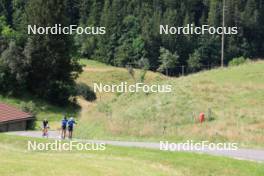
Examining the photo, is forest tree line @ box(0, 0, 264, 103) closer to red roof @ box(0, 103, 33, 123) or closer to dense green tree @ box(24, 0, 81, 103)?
dense green tree @ box(24, 0, 81, 103)

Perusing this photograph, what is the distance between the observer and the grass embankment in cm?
2645

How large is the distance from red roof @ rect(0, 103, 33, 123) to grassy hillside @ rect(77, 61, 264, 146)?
736 centimetres

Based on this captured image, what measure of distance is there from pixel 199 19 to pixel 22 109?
87575mm

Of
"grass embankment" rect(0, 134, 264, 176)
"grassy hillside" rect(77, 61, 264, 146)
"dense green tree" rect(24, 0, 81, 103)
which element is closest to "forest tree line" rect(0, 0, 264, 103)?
"dense green tree" rect(24, 0, 81, 103)

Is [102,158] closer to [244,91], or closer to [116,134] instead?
[116,134]

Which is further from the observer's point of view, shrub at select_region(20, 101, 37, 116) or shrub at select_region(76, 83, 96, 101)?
shrub at select_region(76, 83, 96, 101)

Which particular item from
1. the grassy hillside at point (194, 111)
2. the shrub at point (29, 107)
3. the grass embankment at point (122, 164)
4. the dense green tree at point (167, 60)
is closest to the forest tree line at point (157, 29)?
the dense green tree at point (167, 60)

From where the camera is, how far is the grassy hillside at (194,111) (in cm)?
4272

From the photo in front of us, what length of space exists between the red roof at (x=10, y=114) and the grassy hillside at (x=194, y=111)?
7357 millimetres

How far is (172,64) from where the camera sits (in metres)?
128

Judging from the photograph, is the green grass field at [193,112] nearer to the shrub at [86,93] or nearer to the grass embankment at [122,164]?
the grass embankment at [122,164]

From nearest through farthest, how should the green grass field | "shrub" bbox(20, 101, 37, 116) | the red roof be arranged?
the green grass field
the red roof
"shrub" bbox(20, 101, 37, 116)

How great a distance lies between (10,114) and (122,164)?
3220cm

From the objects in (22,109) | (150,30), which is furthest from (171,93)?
(150,30)
